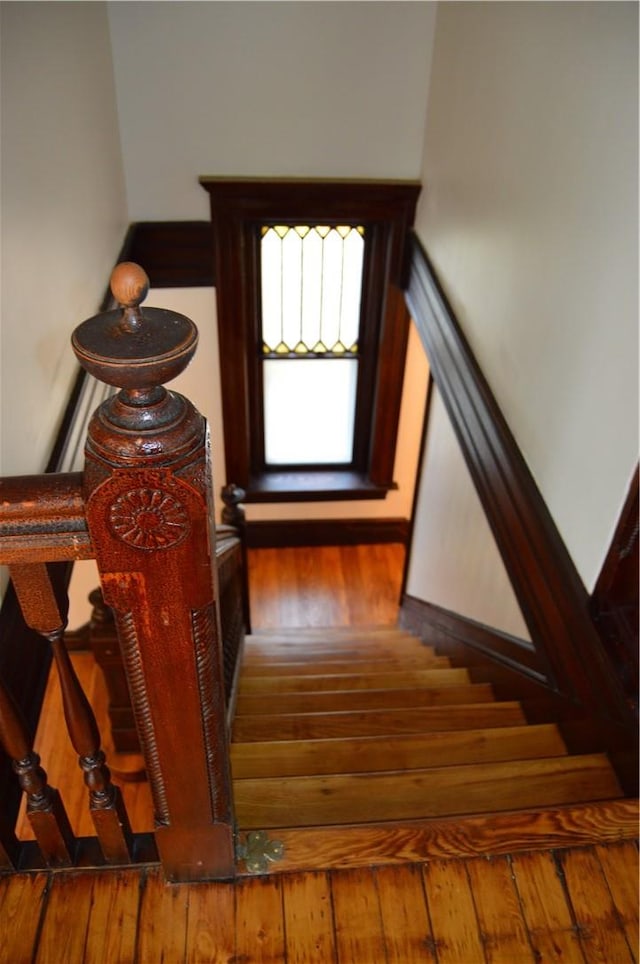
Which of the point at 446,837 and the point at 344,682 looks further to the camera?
the point at 344,682

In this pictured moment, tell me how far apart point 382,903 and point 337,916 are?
0.09m

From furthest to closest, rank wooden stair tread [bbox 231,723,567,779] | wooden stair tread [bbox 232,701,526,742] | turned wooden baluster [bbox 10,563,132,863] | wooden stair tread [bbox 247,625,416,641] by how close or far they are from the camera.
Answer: wooden stair tread [bbox 247,625,416,641]
wooden stair tread [bbox 232,701,526,742]
wooden stair tread [bbox 231,723,567,779]
turned wooden baluster [bbox 10,563,132,863]

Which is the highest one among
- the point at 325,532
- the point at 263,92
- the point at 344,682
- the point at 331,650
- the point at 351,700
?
the point at 263,92

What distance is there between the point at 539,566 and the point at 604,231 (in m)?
0.96

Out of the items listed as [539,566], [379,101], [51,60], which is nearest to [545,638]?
[539,566]

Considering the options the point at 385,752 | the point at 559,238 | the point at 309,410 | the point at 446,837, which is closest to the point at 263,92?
the point at 309,410

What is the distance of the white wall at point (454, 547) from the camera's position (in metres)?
2.68

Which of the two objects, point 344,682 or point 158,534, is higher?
point 158,534

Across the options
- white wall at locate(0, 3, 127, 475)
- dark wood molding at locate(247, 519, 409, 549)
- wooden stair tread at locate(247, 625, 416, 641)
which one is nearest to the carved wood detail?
white wall at locate(0, 3, 127, 475)

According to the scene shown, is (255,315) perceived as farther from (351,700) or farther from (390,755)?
(390,755)

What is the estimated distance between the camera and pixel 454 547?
328 cm

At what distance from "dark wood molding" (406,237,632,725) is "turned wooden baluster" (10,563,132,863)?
124 centimetres

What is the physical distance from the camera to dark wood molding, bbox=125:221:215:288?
3.67m

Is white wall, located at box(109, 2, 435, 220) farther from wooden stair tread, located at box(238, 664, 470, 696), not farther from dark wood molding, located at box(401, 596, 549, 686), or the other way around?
wooden stair tread, located at box(238, 664, 470, 696)
